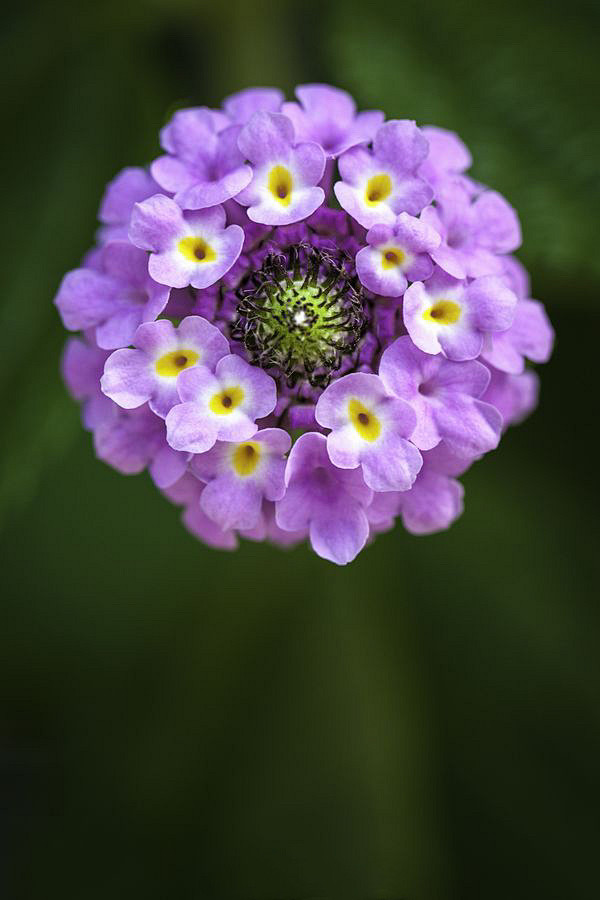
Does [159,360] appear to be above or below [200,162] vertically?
below

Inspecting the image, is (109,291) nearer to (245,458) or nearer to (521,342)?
(245,458)

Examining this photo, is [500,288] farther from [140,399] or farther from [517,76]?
[517,76]

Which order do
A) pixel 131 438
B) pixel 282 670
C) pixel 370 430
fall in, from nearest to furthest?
pixel 370 430
pixel 131 438
pixel 282 670

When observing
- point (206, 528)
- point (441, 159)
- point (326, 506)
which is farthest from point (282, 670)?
point (441, 159)

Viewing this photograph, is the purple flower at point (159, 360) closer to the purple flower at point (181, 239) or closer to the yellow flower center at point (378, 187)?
the purple flower at point (181, 239)

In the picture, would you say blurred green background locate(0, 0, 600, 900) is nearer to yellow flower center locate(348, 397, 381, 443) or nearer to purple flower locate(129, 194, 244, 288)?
purple flower locate(129, 194, 244, 288)

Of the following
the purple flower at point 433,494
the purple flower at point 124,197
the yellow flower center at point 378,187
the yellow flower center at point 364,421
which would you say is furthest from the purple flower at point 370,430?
the purple flower at point 124,197

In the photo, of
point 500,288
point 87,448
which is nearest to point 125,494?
point 87,448
